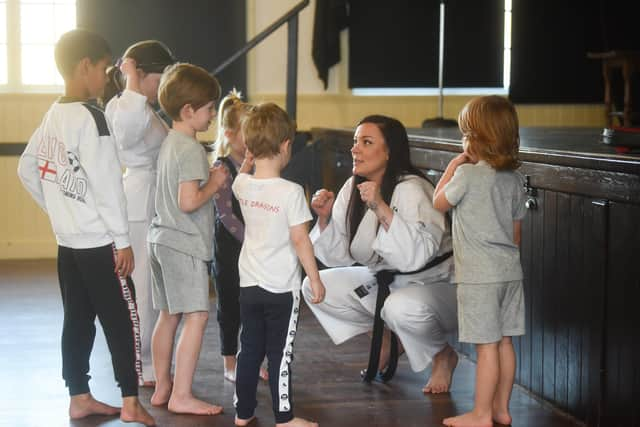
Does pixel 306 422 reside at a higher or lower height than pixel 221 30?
lower

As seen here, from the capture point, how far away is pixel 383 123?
357cm

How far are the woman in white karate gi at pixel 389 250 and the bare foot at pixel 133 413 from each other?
860 mm

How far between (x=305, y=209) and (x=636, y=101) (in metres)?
5.32

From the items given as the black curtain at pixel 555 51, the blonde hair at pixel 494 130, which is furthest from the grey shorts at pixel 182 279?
the black curtain at pixel 555 51

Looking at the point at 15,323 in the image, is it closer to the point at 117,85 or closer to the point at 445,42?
the point at 117,85

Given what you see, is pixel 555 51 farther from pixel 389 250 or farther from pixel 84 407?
pixel 84 407

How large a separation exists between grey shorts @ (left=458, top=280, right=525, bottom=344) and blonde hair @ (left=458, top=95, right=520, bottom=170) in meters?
0.36

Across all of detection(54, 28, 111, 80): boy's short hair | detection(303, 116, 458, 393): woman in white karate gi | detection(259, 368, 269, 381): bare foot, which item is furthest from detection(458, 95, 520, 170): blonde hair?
detection(259, 368, 269, 381): bare foot

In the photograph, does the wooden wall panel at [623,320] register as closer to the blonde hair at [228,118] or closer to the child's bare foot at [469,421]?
the child's bare foot at [469,421]

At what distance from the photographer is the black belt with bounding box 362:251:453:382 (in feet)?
11.8

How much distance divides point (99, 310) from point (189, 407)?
1.51ft

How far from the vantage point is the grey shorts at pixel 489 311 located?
302cm

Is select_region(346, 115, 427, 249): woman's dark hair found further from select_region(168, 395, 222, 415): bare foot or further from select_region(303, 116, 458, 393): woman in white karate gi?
select_region(168, 395, 222, 415): bare foot

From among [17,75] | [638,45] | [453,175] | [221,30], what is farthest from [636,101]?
[453,175]
